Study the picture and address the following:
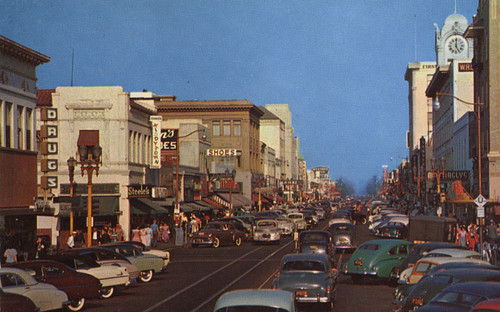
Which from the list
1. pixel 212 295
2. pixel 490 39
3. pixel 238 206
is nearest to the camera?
pixel 212 295

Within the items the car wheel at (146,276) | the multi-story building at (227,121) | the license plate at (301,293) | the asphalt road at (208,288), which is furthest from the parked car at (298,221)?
the multi-story building at (227,121)

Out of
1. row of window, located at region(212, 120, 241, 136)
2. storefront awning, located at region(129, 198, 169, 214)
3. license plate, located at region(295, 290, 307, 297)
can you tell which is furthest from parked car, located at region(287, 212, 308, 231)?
row of window, located at region(212, 120, 241, 136)

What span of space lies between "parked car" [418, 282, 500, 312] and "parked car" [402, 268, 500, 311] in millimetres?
2168

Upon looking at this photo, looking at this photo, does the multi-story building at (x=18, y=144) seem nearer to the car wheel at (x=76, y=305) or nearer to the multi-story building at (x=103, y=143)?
the multi-story building at (x=103, y=143)

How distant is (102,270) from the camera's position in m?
24.2

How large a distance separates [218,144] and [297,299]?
99.6 m

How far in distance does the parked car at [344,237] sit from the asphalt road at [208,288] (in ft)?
3.52

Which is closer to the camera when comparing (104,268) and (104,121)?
(104,268)

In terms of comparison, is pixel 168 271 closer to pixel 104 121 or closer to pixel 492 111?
pixel 104 121

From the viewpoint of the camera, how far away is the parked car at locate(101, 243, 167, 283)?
28688 mm

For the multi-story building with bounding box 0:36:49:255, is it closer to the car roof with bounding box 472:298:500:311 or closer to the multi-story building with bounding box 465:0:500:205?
the car roof with bounding box 472:298:500:311

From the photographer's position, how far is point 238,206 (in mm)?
98562

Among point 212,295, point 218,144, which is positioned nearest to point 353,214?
point 218,144

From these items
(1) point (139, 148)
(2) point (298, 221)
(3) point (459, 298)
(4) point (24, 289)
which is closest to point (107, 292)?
(4) point (24, 289)
